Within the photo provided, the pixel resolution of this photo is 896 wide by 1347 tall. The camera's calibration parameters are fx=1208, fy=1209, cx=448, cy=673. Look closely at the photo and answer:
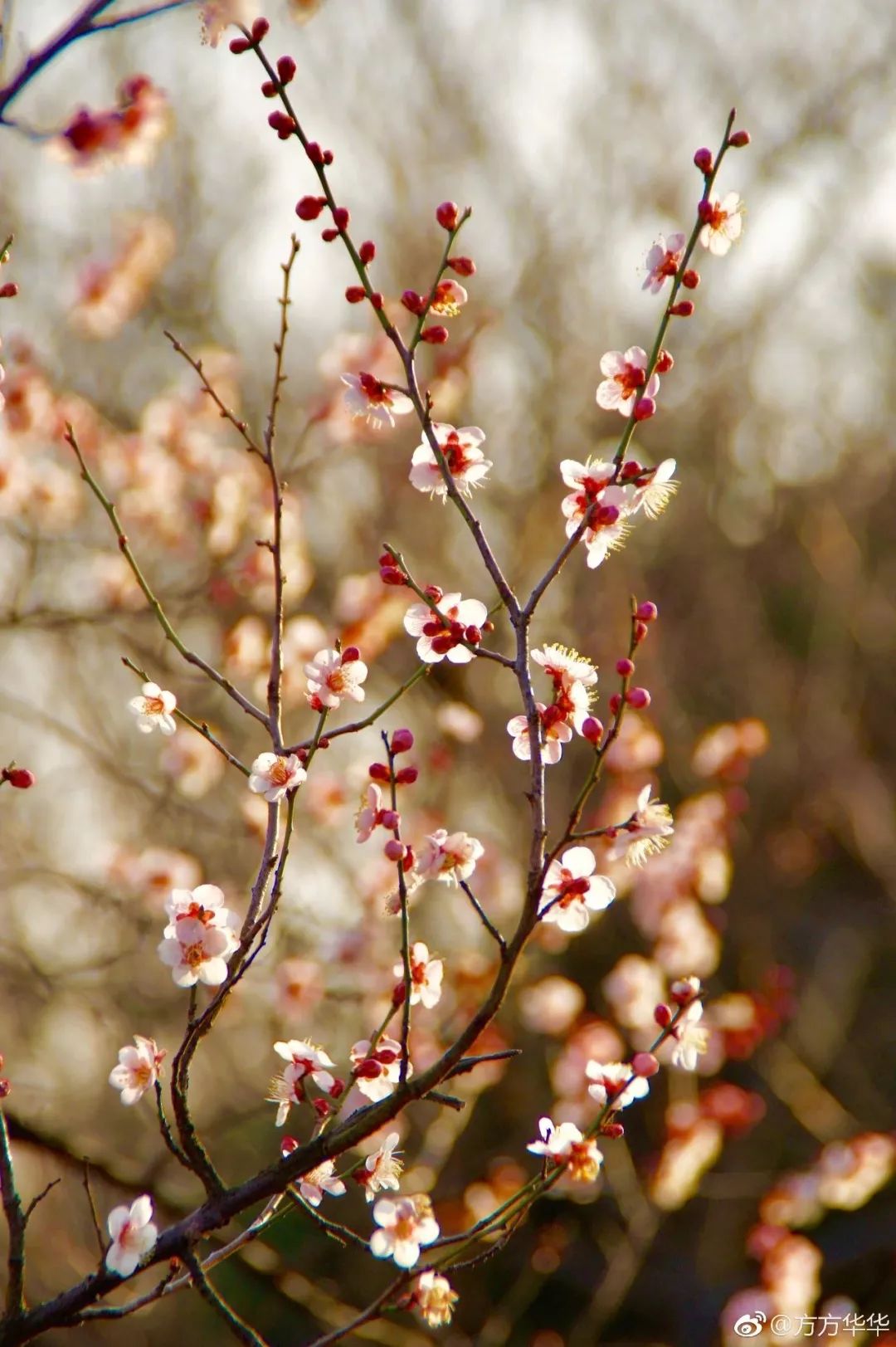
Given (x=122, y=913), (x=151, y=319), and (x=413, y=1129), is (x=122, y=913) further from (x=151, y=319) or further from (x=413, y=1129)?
(x=151, y=319)

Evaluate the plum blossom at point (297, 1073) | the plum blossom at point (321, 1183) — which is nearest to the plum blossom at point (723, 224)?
the plum blossom at point (297, 1073)

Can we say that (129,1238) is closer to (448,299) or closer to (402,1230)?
(402,1230)

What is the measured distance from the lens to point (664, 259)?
1.69 metres

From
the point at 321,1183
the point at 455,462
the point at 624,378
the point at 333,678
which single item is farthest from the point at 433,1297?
the point at 624,378

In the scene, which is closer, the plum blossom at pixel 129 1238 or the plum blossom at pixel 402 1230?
the plum blossom at pixel 129 1238

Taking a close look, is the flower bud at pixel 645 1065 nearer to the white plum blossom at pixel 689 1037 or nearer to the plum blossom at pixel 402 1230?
the white plum blossom at pixel 689 1037

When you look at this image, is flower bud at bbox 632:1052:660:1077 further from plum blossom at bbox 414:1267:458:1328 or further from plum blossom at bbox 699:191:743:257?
plum blossom at bbox 699:191:743:257

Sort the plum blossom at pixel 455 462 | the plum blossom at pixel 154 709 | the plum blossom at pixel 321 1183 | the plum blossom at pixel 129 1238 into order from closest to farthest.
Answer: the plum blossom at pixel 129 1238, the plum blossom at pixel 321 1183, the plum blossom at pixel 455 462, the plum blossom at pixel 154 709

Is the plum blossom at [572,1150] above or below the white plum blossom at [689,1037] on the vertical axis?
below

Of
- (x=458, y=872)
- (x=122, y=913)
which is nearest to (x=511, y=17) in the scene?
(x=122, y=913)

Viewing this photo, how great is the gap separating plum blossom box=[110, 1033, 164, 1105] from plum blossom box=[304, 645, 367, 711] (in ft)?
1.79

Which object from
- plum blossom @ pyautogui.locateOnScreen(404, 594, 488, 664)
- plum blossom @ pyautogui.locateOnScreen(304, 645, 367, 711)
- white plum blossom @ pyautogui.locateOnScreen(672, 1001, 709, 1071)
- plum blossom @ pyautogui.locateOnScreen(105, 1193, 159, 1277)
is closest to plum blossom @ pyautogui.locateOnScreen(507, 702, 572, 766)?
plum blossom @ pyautogui.locateOnScreen(404, 594, 488, 664)

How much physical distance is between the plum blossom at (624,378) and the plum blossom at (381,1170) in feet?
3.49

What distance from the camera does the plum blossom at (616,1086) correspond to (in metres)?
1.63
